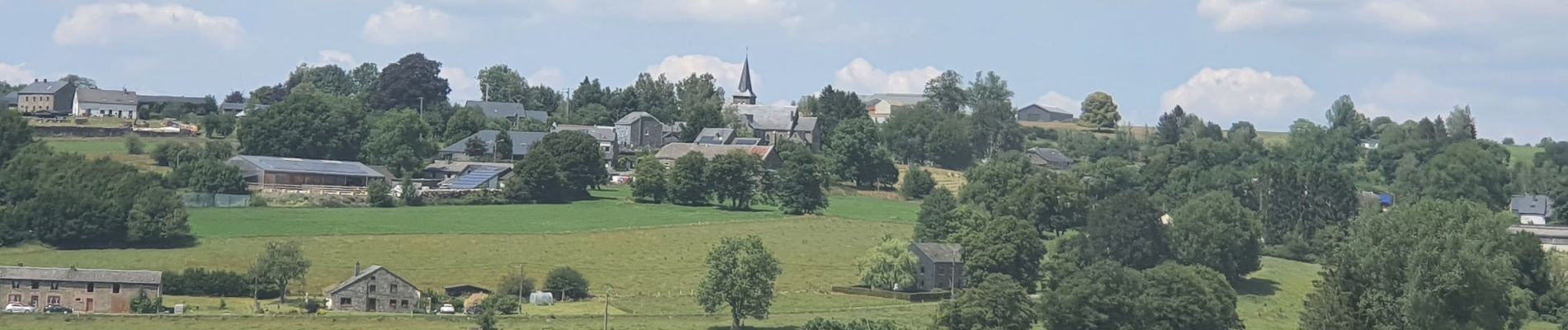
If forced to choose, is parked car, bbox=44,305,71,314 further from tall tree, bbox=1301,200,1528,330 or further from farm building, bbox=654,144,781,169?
farm building, bbox=654,144,781,169

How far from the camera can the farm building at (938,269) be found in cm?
8050

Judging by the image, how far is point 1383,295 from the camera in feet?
204

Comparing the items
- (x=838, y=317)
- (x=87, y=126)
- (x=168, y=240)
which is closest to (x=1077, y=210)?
(x=838, y=317)

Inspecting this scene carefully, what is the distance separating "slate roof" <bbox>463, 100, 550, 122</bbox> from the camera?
144000 mm

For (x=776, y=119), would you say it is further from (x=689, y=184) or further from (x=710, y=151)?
(x=689, y=184)

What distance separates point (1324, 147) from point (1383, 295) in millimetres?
95389

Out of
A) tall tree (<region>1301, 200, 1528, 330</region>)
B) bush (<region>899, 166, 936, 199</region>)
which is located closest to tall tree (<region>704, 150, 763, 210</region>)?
bush (<region>899, 166, 936, 199</region>)

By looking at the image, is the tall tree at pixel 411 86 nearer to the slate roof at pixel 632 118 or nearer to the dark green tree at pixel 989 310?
the slate roof at pixel 632 118

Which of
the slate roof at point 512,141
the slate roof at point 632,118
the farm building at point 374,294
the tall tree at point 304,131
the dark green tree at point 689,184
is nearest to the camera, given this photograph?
the farm building at point 374,294

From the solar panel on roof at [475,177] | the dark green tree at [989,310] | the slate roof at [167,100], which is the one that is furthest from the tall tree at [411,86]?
the dark green tree at [989,310]

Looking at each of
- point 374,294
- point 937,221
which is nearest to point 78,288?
point 374,294

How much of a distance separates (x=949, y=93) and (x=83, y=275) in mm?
115254

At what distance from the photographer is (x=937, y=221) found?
87688mm

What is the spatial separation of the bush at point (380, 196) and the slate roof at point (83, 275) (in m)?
25.3
